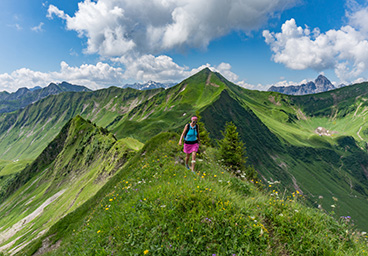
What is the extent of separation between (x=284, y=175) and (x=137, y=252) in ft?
703

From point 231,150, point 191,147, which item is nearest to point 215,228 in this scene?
point 191,147

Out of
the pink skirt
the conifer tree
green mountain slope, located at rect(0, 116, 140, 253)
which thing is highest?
the pink skirt

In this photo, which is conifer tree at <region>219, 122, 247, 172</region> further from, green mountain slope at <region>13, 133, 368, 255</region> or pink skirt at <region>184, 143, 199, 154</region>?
green mountain slope at <region>13, 133, 368, 255</region>

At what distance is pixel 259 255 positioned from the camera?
17.6ft

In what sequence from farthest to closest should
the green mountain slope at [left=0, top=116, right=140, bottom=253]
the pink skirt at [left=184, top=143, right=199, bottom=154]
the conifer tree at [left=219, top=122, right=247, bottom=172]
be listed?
the green mountain slope at [left=0, top=116, right=140, bottom=253], the conifer tree at [left=219, top=122, right=247, bottom=172], the pink skirt at [left=184, top=143, right=199, bottom=154]

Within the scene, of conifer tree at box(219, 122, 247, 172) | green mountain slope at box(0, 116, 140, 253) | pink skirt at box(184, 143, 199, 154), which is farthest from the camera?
green mountain slope at box(0, 116, 140, 253)

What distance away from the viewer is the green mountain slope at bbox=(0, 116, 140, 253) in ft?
196

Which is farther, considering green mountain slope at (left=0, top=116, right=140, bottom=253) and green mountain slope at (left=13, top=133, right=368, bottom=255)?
green mountain slope at (left=0, top=116, right=140, bottom=253)

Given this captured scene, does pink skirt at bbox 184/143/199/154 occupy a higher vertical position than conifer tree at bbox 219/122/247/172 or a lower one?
higher

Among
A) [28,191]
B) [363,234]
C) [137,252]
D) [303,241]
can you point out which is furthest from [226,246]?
[28,191]

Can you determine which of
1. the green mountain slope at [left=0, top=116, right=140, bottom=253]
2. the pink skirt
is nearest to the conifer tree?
the pink skirt

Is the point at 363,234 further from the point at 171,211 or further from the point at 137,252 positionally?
the point at 137,252

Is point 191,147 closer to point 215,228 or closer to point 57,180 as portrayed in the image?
point 215,228

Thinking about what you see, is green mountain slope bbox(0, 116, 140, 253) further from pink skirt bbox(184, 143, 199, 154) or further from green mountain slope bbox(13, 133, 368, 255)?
green mountain slope bbox(13, 133, 368, 255)
